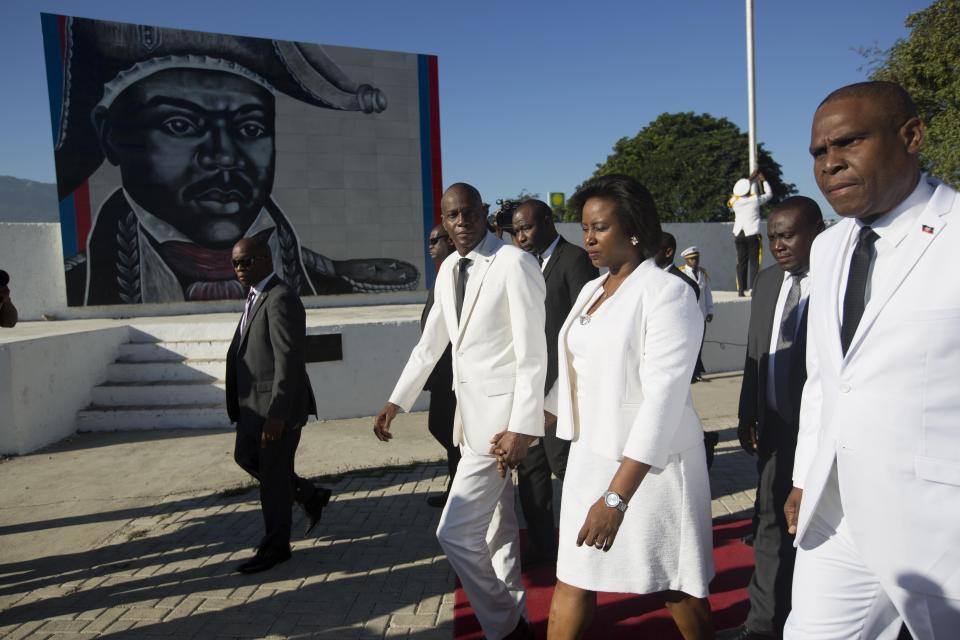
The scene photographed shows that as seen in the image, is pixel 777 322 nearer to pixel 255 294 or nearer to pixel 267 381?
pixel 267 381

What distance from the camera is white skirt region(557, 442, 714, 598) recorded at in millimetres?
2473

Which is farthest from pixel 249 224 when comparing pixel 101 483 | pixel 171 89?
pixel 101 483

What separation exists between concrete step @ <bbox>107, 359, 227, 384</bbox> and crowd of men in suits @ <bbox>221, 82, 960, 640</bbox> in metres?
4.74

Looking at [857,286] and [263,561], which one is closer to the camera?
[857,286]

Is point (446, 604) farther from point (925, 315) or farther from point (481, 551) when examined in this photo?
point (925, 315)

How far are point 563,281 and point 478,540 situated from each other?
205cm

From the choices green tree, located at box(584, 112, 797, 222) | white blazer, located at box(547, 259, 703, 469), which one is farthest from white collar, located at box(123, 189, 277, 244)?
green tree, located at box(584, 112, 797, 222)

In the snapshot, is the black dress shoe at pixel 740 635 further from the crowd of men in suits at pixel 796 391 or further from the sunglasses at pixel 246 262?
the sunglasses at pixel 246 262

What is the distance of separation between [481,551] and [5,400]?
6577 millimetres

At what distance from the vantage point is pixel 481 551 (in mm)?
3154

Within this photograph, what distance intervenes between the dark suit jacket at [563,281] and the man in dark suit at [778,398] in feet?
3.98

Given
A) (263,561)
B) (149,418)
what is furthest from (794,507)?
(149,418)

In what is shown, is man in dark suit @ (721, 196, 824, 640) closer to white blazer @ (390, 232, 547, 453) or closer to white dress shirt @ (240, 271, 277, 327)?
white blazer @ (390, 232, 547, 453)

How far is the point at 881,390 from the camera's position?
5.89 ft
